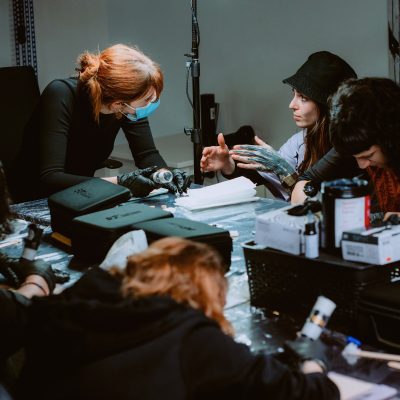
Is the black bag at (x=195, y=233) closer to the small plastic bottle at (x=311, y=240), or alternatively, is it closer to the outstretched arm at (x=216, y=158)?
the small plastic bottle at (x=311, y=240)

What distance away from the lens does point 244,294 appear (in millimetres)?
1591

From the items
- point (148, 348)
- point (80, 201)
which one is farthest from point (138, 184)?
point (148, 348)

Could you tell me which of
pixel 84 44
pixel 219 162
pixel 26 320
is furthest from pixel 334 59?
pixel 84 44

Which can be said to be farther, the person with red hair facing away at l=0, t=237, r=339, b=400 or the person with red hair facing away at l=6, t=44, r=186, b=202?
the person with red hair facing away at l=6, t=44, r=186, b=202

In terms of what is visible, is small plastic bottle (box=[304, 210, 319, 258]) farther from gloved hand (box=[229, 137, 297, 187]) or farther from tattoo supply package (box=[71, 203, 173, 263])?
gloved hand (box=[229, 137, 297, 187])

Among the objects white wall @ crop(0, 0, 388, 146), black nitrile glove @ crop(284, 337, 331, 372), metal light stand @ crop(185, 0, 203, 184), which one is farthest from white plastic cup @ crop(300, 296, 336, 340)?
white wall @ crop(0, 0, 388, 146)

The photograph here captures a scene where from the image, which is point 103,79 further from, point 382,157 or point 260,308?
point 260,308

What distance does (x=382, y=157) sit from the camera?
1833mm

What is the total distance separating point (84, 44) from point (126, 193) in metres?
3.00

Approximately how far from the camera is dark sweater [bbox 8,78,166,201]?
2.67 metres

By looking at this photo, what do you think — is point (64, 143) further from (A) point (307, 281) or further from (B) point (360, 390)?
(B) point (360, 390)

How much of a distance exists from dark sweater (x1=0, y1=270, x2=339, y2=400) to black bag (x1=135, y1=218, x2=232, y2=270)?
622 millimetres

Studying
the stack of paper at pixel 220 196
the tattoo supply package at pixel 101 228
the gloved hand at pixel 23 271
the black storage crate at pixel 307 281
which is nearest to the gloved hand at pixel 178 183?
the stack of paper at pixel 220 196

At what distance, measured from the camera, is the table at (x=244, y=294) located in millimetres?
1255
